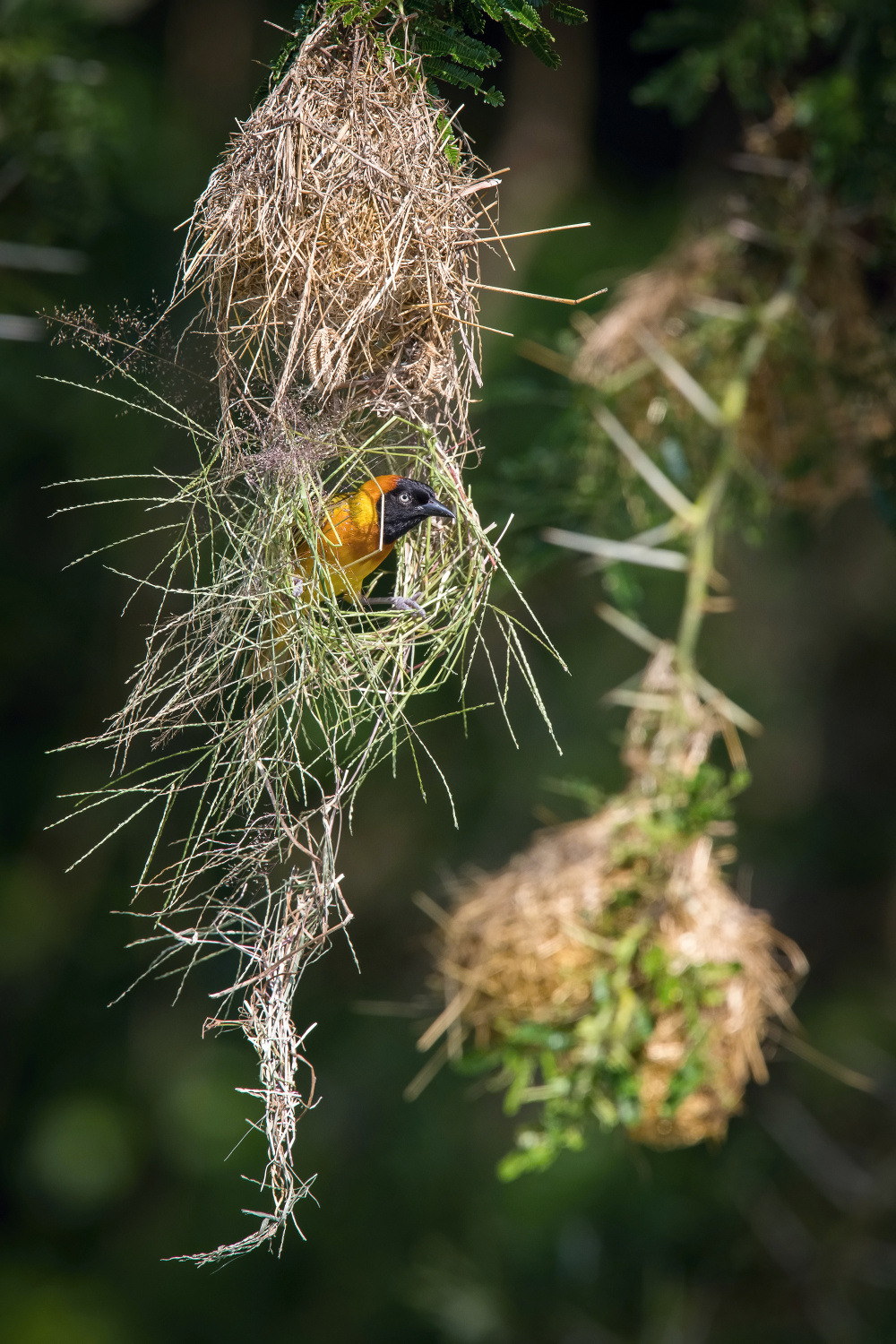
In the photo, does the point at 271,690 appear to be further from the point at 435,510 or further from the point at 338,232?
the point at 338,232

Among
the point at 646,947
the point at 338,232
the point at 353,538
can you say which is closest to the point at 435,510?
the point at 353,538

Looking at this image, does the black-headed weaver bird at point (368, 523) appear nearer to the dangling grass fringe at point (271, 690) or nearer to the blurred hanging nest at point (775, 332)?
the dangling grass fringe at point (271, 690)

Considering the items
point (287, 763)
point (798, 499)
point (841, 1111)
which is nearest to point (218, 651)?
point (287, 763)

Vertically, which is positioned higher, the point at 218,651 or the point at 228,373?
the point at 228,373

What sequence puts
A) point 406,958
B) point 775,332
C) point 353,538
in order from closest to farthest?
point 353,538, point 775,332, point 406,958

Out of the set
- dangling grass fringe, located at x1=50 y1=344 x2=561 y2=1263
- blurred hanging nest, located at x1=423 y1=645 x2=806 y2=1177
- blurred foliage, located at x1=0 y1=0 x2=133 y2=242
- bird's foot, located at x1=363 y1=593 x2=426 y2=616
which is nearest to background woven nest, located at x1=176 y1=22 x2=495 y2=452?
dangling grass fringe, located at x1=50 y1=344 x2=561 y2=1263

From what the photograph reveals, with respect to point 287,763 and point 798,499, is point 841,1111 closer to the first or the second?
point 798,499
